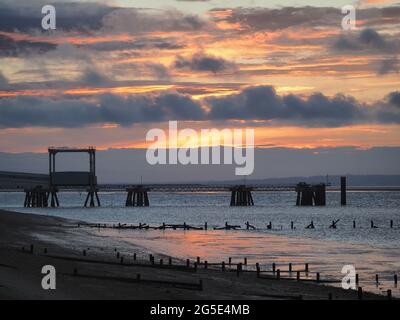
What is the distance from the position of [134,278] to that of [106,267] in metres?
5.79

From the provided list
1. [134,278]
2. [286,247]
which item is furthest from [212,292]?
[286,247]

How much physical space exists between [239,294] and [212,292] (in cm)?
123

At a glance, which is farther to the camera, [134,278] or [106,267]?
[106,267]

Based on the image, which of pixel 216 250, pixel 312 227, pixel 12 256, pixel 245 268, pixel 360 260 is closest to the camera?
pixel 12 256

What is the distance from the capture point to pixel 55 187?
197875mm

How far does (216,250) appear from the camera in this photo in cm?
6569
